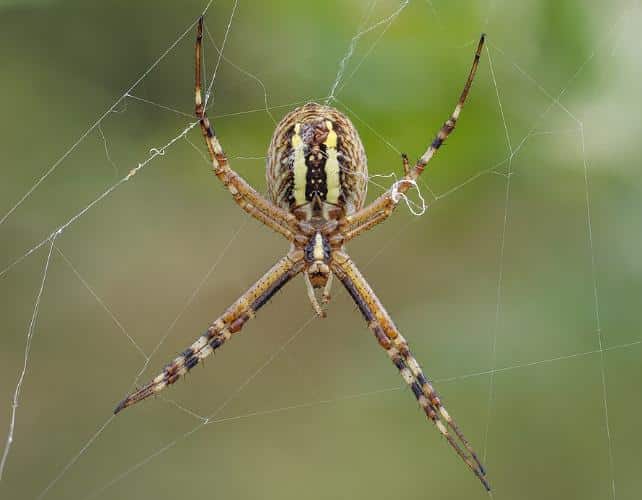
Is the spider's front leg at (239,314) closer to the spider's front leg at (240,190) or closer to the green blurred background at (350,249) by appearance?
the spider's front leg at (240,190)

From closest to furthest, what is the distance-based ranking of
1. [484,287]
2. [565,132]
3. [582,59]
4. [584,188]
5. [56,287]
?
[582,59] < [565,132] < [584,188] < [484,287] < [56,287]

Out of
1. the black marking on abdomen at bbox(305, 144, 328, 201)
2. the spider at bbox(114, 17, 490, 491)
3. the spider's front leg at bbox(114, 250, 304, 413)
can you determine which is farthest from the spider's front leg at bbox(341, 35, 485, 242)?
the spider's front leg at bbox(114, 250, 304, 413)

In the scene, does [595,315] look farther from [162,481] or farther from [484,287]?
[162,481]

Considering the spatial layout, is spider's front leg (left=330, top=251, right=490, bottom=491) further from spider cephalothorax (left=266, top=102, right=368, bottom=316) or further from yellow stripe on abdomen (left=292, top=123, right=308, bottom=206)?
yellow stripe on abdomen (left=292, top=123, right=308, bottom=206)

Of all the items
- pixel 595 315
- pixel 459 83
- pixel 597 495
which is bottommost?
pixel 597 495

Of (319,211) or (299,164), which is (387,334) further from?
(299,164)

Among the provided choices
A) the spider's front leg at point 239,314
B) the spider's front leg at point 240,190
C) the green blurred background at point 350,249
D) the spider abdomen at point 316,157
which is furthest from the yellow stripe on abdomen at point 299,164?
the spider's front leg at point 239,314

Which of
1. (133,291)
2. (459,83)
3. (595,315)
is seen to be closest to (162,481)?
(133,291)
